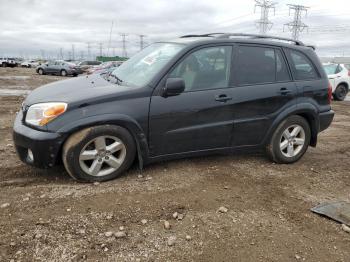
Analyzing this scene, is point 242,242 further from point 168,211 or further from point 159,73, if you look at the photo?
point 159,73

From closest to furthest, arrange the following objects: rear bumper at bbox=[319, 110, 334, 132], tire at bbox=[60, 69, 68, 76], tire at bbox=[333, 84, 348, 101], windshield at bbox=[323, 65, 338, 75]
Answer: rear bumper at bbox=[319, 110, 334, 132] → tire at bbox=[333, 84, 348, 101] → windshield at bbox=[323, 65, 338, 75] → tire at bbox=[60, 69, 68, 76]

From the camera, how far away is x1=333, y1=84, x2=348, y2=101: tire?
581 inches

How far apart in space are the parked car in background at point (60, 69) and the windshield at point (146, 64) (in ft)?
91.2

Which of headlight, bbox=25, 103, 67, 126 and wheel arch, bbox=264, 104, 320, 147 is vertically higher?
headlight, bbox=25, 103, 67, 126

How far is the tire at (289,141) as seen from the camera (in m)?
5.09

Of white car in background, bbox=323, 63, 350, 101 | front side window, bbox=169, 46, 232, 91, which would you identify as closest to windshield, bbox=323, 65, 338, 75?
white car in background, bbox=323, 63, 350, 101

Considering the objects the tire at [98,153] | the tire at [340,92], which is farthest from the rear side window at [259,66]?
the tire at [340,92]

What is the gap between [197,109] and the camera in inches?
173

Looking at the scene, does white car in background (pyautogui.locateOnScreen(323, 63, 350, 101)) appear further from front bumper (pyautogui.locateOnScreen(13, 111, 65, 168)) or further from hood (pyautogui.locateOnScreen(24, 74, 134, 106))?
front bumper (pyautogui.locateOnScreen(13, 111, 65, 168))

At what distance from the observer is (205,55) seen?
457cm

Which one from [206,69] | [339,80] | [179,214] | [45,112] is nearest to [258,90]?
[206,69]

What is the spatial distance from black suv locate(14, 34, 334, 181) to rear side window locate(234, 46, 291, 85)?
15 millimetres

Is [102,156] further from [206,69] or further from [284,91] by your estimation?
→ [284,91]

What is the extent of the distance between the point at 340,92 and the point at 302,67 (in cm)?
1080
